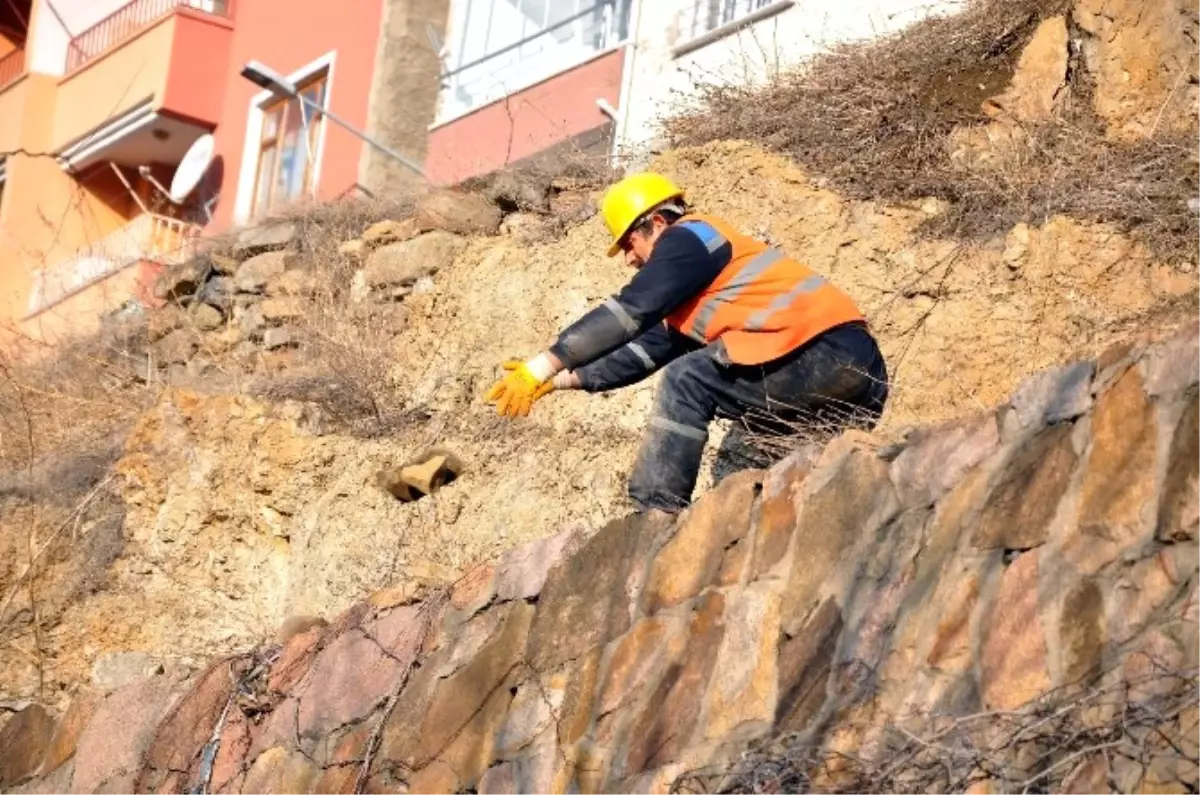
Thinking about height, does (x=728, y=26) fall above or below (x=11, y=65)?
below

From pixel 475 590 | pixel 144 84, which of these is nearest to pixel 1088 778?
pixel 475 590

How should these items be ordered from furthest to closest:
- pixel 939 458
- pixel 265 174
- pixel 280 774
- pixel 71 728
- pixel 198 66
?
pixel 198 66, pixel 265 174, pixel 71 728, pixel 280 774, pixel 939 458

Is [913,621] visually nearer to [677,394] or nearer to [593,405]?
[677,394]

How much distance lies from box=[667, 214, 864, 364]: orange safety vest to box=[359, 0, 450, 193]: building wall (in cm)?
1318

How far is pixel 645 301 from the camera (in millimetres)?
9141

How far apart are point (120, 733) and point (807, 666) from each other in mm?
5275

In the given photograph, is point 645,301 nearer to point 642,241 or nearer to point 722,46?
point 642,241

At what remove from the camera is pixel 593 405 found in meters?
13.4

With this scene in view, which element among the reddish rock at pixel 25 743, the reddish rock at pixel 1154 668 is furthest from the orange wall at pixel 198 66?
the reddish rock at pixel 1154 668

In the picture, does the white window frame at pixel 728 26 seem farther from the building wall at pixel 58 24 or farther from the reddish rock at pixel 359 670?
the building wall at pixel 58 24

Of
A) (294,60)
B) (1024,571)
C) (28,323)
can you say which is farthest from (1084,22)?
(28,323)

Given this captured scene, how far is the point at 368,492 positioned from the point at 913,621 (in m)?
6.93

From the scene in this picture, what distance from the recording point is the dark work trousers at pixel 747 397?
9242 mm

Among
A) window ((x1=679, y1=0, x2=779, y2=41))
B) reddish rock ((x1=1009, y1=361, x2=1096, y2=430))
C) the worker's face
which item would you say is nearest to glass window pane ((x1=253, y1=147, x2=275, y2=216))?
window ((x1=679, y1=0, x2=779, y2=41))
